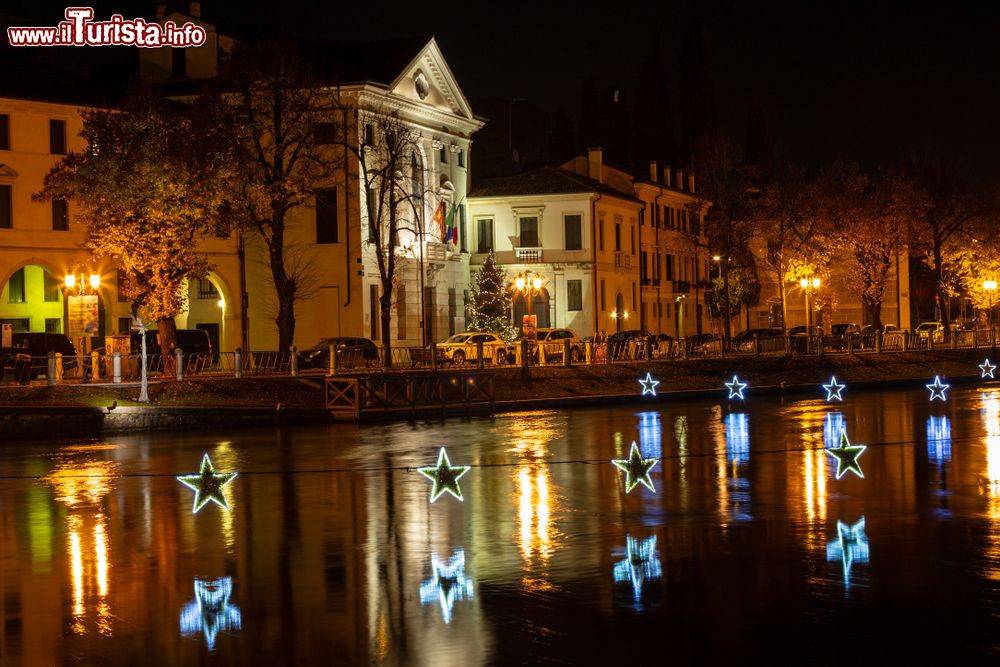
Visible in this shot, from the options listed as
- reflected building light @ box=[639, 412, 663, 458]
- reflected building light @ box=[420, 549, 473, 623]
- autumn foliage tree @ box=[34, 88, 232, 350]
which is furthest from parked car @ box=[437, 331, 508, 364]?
reflected building light @ box=[420, 549, 473, 623]

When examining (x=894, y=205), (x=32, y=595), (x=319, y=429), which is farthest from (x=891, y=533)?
(x=894, y=205)

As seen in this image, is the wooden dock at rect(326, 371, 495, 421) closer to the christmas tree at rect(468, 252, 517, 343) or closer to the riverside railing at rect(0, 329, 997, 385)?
the riverside railing at rect(0, 329, 997, 385)

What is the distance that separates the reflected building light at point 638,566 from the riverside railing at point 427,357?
2553 centimetres

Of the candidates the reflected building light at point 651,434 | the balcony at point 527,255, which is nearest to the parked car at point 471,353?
the reflected building light at point 651,434

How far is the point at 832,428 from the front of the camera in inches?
1162

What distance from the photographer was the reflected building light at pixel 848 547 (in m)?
12.6

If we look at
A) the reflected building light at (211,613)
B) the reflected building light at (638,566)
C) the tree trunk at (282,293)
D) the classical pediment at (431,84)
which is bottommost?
the reflected building light at (211,613)

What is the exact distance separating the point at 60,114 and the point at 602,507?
43166 millimetres

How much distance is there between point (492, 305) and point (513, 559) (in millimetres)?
54067

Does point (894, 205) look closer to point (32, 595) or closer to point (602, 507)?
point (602, 507)

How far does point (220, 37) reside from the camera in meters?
59.6


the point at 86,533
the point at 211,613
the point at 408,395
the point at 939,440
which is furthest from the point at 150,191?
the point at 211,613

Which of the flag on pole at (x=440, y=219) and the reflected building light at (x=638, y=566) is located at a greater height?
the flag on pole at (x=440, y=219)

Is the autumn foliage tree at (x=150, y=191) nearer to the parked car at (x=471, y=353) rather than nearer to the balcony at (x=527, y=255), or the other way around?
the parked car at (x=471, y=353)
